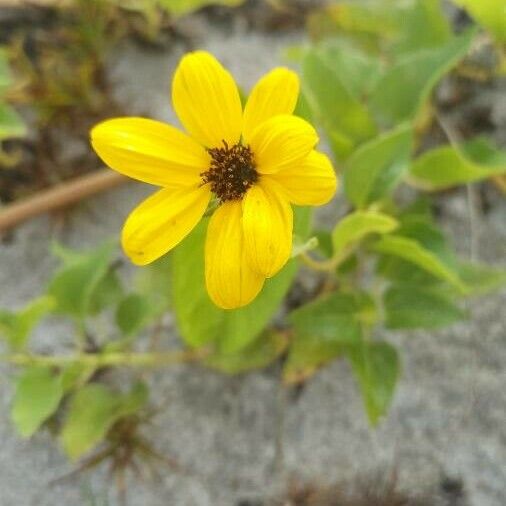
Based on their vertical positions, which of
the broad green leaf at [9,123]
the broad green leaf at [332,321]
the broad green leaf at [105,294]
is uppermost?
the broad green leaf at [9,123]

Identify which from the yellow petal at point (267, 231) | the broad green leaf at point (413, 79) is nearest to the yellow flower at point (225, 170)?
the yellow petal at point (267, 231)

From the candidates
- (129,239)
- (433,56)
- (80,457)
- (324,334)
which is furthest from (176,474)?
(433,56)

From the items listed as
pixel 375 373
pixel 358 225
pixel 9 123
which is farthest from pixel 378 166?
pixel 9 123

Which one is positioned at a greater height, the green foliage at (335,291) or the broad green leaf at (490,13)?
the broad green leaf at (490,13)

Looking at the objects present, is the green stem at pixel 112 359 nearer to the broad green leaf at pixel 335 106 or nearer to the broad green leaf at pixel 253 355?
the broad green leaf at pixel 253 355

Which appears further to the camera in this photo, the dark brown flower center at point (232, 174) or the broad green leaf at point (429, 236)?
the broad green leaf at point (429, 236)

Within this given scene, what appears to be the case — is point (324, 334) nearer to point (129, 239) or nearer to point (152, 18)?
point (129, 239)
